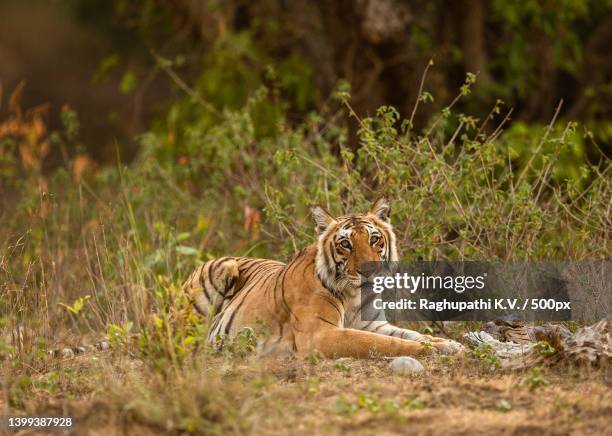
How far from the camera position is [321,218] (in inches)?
258

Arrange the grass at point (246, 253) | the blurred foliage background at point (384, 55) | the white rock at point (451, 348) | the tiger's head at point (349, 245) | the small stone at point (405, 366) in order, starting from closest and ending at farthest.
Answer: the grass at point (246, 253), the small stone at point (405, 366), the white rock at point (451, 348), the tiger's head at point (349, 245), the blurred foliage background at point (384, 55)

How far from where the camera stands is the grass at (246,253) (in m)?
4.60

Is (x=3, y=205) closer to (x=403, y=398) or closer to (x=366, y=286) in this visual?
(x=366, y=286)

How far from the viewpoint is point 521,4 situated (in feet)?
41.7

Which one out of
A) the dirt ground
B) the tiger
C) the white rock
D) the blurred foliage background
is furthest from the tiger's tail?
the blurred foliage background

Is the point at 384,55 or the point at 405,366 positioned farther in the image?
the point at 384,55

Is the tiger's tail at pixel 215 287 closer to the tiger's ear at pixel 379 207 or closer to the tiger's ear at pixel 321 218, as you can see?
the tiger's ear at pixel 321 218

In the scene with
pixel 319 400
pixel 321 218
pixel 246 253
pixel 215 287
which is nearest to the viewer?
pixel 319 400

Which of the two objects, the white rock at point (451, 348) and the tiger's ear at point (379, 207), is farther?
the tiger's ear at point (379, 207)

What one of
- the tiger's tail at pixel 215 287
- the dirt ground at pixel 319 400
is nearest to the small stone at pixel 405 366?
the dirt ground at pixel 319 400

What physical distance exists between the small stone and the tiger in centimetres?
36

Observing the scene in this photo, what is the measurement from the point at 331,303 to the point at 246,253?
1.84 m

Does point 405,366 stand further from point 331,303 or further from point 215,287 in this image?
point 215,287

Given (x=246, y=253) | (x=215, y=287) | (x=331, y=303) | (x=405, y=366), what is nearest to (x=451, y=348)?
(x=405, y=366)
